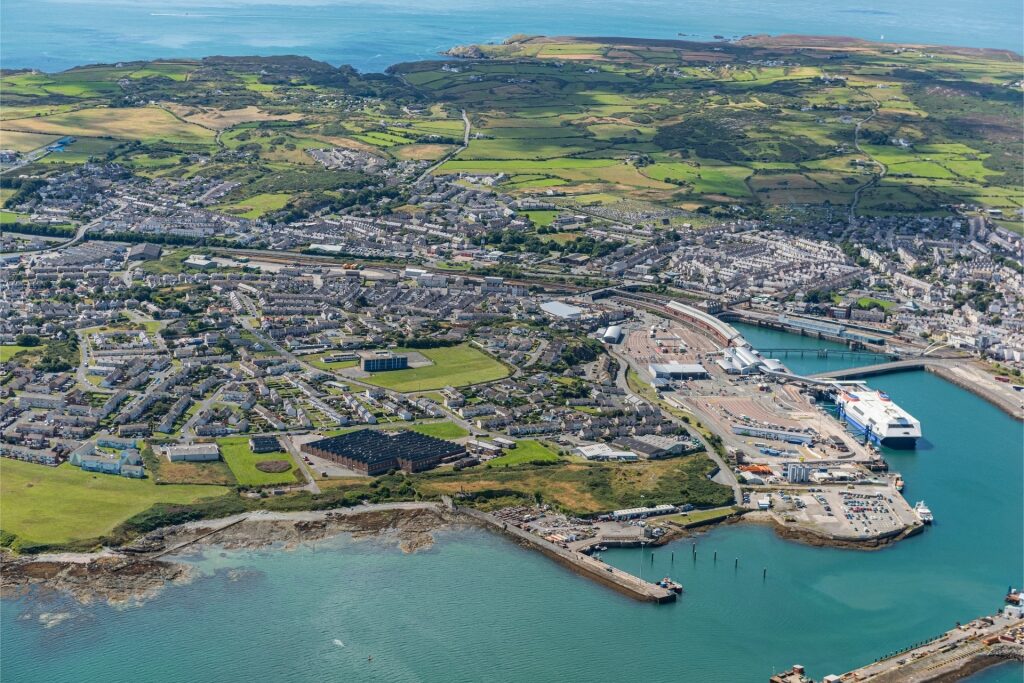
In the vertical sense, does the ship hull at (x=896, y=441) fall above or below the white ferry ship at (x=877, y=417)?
below

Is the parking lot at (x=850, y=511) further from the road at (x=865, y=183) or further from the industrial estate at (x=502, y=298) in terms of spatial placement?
→ the road at (x=865, y=183)

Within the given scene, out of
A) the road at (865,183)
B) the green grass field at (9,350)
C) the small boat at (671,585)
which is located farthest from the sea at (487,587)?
the road at (865,183)

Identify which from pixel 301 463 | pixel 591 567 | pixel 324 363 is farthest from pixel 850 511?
pixel 324 363

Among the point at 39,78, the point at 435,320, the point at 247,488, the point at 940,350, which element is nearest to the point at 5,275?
the point at 435,320

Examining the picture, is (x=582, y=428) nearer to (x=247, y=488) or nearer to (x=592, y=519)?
(x=592, y=519)

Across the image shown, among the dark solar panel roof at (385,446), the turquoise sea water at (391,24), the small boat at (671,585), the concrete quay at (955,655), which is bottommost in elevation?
the concrete quay at (955,655)

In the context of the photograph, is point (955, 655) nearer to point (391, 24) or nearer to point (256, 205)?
point (256, 205)
